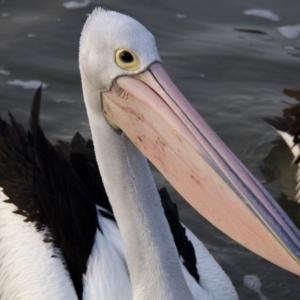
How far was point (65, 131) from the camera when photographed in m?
5.17

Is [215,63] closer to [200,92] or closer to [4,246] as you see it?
[200,92]

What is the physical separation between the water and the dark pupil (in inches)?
79.8

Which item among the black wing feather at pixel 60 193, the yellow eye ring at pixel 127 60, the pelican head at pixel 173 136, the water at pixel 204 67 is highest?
the yellow eye ring at pixel 127 60

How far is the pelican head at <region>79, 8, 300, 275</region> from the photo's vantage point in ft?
7.47

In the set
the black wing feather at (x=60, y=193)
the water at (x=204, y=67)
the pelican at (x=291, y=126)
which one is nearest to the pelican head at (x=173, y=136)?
the black wing feather at (x=60, y=193)

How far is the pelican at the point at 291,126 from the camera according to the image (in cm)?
469

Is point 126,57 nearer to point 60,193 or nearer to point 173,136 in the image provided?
point 173,136

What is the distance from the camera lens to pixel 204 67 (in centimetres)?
587

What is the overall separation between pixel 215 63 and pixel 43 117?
137 centimetres

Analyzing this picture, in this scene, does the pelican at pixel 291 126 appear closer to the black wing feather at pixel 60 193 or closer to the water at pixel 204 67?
the water at pixel 204 67

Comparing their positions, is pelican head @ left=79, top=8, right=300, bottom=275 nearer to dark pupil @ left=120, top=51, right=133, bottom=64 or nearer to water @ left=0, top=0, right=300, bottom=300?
dark pupil @ left=120, top=51, right=133, bottom=64

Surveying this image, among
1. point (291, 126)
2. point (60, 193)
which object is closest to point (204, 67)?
point (291, 126)

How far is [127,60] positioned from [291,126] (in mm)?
2511

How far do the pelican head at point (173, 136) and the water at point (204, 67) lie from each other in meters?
1.83
